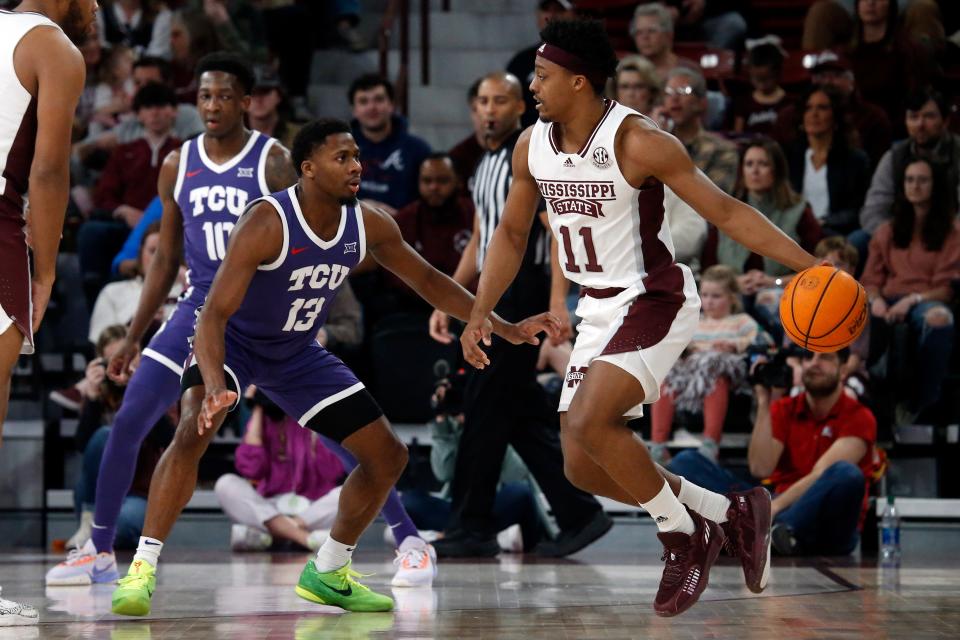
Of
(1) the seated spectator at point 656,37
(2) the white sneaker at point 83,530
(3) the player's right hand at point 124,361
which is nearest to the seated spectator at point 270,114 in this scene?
(1) the seated spectator at point 656,37

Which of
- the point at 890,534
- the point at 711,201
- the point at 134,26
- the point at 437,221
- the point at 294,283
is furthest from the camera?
the point at 134,26

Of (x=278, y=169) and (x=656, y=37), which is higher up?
(x=656, y=37)

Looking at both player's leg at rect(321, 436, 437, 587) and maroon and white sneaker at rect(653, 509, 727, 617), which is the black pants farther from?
maroon and white sneaker at rect(653, 509, 727, 617)

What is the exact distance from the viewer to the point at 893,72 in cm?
1064

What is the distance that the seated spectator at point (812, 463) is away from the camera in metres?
7.42

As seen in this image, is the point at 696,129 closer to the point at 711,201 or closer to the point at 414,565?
the point at 414,565

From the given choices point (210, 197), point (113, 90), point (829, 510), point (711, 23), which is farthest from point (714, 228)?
point (113, 90)

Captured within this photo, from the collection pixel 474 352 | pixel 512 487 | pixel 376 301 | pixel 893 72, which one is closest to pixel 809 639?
pixel 474 352

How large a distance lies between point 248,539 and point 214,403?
3.40 meters

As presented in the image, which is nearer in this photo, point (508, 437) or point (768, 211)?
point (508, 437)

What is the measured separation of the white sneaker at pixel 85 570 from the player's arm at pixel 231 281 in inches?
58.2

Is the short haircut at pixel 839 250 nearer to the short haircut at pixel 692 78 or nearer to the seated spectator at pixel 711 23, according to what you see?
the short haircut at pixel 692 78

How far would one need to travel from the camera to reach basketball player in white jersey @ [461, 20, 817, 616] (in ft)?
15.8

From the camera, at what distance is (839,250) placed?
823 cm
